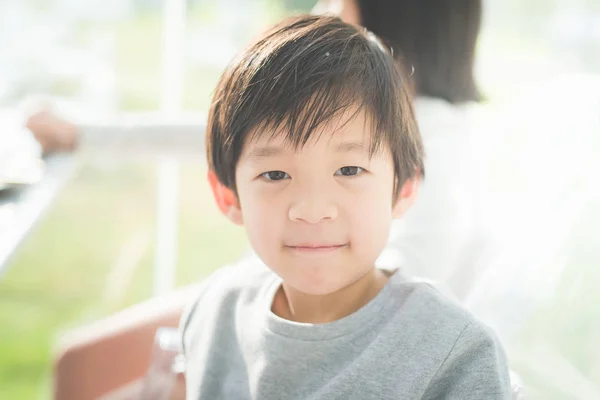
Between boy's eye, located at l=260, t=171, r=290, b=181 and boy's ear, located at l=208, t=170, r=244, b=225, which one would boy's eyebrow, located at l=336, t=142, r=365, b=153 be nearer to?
boy's eye, located at l=260, t=171, r=290, b=181

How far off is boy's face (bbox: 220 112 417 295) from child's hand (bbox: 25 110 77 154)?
726 mm

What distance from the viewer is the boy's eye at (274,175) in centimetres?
79

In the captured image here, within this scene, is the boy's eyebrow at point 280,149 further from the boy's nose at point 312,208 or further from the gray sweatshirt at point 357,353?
the gray sweatshirt at point 357,353

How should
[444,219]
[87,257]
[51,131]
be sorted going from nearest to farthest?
[444,219] → [51,131] → [87,257]

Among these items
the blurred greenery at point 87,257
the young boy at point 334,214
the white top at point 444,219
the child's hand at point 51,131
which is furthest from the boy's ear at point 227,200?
the blurred greenery at point 87,257

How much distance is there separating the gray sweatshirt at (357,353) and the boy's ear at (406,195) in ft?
0.29

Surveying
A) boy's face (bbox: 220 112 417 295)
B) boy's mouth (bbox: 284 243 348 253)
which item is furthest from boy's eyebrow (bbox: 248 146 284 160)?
boy's mouth (bbox: 284 243 348 253)

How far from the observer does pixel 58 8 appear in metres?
3.15

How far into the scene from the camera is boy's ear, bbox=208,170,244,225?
90cm

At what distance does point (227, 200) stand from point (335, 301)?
18cm

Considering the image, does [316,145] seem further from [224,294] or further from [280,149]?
[224,294]

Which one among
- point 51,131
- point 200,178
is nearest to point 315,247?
point 51,131

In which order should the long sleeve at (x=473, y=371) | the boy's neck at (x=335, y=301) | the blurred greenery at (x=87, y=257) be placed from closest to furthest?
the long sleeve at (x=473, y=371)
the boy's neck at (x=335, y=301)
the blurred greenery at (x=87, y=257)

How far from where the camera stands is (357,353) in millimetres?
794
